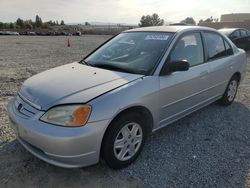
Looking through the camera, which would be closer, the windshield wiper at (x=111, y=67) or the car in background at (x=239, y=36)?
the windshield wiper at (x=111, y=67)

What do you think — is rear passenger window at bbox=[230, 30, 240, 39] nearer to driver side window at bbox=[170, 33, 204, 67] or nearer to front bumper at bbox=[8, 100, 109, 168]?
driver side window at bbox=[170, 33, 204, 67]

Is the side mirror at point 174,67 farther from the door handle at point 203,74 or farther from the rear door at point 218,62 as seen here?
the rear door at point 218,62

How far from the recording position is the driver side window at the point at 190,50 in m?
3.70

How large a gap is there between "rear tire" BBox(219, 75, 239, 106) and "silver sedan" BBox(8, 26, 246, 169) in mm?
640

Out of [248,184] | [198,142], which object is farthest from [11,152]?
[248,184]

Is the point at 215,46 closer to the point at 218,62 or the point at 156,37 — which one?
the point at 218,62

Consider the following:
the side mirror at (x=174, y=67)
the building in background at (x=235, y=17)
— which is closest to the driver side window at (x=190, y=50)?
the side mirror at (x=174, y=67)

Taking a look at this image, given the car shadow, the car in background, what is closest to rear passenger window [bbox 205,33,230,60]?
the car shadow

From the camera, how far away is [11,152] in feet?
11.0

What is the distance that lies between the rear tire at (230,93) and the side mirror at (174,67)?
82.4 inches

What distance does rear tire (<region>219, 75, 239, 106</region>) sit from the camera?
5.12 m

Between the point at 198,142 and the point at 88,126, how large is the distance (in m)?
1.90

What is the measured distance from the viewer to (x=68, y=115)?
2646 mm

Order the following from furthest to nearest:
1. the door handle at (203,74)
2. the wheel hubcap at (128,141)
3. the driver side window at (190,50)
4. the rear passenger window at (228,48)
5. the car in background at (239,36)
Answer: the car in background at (239,36) < the rear passenger window at (228,48) < the door handle at (203,74) < the driver side window at (190,50) < the wheel hubcap at (128,141)
